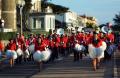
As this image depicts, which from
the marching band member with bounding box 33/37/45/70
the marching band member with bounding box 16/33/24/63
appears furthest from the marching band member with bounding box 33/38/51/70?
the marching band member with bounding box 16/33/24/63

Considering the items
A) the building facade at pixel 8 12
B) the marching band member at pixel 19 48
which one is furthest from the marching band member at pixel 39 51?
the building facade at pixel 8 12

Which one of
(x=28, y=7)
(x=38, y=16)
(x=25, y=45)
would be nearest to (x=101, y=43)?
(x=25, y=45)

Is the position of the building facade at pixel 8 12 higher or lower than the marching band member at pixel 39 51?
higher

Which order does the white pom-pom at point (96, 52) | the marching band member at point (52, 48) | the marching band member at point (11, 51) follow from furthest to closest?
the marching band member at point (52, 48) → the marching band member at point (11, 51) → the white pom-pom at point (96, 52)

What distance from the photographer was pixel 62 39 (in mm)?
36062

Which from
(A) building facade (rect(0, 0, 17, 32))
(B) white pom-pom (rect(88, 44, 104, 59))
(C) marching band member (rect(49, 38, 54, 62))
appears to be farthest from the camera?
(A) building facade (rect(0, 0, 17, 32))

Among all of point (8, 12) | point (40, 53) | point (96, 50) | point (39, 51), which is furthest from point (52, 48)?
point (8, 12)

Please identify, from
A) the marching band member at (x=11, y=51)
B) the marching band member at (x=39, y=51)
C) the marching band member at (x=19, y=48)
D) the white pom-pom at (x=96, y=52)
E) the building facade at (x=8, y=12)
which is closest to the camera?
the white pom-pom at (x=96, y=52)

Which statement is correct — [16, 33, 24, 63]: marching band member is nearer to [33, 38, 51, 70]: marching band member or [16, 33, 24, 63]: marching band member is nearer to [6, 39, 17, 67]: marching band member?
[6, 39, 17, 67]: marching band member

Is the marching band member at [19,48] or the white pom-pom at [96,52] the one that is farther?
the marching band member at [19,48]

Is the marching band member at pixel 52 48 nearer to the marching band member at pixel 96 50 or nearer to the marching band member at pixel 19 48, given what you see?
the marching band member at pixel 19 48

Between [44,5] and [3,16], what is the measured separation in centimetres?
3111

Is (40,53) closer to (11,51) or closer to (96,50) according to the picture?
(96,50)

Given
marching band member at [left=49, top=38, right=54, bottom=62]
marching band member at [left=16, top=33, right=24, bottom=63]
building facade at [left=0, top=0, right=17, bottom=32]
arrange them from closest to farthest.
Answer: marching band member at [left=16, top=33, right=24, bottom=63]
marching band member at [left=49, top=38, right=54, bottom=62]
building facade at [left=0, top=0, right=17, bottom=32]
